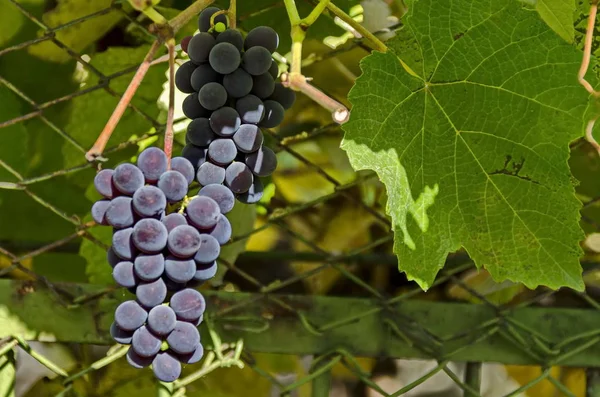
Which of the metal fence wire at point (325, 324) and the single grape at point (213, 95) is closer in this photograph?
the single grape at point (213, 95)

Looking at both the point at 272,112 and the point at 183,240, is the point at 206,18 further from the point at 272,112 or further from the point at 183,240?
the point at 183,240

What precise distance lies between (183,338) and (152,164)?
13cm

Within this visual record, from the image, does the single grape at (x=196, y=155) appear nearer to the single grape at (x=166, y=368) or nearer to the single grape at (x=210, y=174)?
the single grape at (x=210, y=174)

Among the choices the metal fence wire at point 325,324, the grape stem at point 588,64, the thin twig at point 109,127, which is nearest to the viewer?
the thin twig at point 109,127

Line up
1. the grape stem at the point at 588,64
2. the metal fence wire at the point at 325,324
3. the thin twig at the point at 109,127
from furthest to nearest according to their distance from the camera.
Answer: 1. the metal fence wire at the point at 325,324
2. the grape stem at the point at 588,64
3. the thin twig at the point at 109,127

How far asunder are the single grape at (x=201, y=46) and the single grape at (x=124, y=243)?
145 millimetres

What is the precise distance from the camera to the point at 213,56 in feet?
1.80

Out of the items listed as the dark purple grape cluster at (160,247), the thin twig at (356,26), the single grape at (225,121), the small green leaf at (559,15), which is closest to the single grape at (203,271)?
the dark purple grape cluster at (160,247)

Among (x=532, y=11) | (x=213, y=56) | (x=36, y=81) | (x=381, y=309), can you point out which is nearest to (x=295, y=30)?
(x=213, y=56)

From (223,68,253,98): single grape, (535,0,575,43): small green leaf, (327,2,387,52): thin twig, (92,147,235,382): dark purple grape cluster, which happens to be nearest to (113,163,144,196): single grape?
→ (92,147,235,382): dark purple grape cluster

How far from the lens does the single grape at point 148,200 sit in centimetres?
50

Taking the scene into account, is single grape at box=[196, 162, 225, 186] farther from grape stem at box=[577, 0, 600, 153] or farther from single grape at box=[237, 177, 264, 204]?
grape stem at box=[577, 0, 600, 153]

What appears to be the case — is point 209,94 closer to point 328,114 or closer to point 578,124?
point 578,124

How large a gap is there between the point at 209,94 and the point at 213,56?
29mm
